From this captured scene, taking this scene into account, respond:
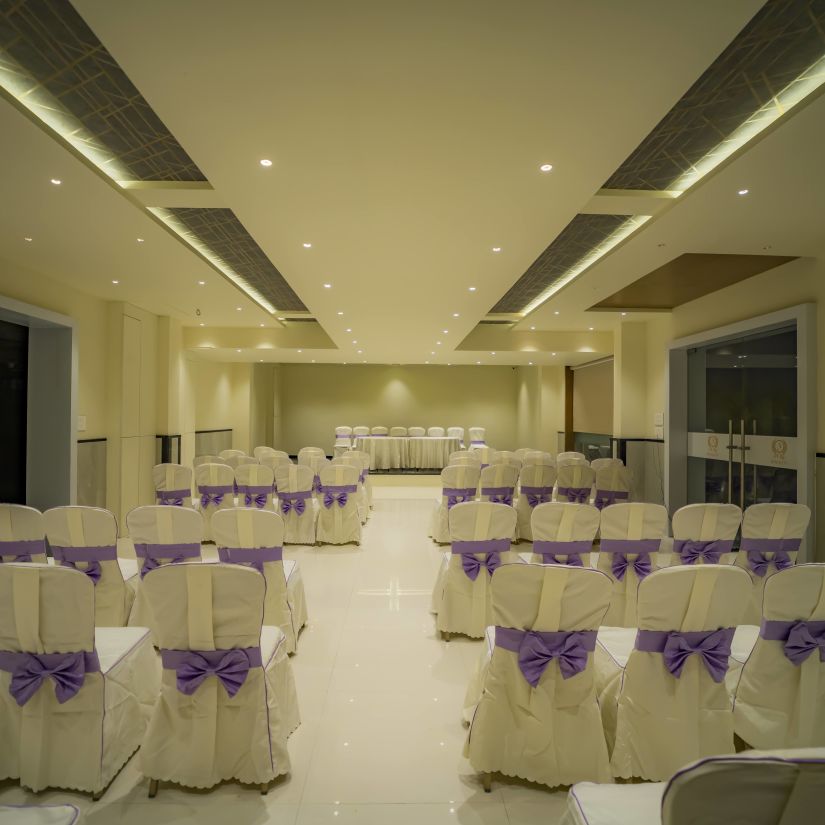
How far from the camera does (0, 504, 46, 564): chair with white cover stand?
3.82 metres

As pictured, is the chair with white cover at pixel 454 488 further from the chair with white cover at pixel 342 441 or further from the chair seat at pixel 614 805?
the chair seat at pixel 614 805

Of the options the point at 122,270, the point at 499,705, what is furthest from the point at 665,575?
the point at 122,270

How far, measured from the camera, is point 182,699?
2426 mm

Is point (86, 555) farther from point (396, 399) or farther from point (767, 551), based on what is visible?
point (396, 399)

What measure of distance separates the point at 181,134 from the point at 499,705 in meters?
3.55

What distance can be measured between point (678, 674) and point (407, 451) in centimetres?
1380

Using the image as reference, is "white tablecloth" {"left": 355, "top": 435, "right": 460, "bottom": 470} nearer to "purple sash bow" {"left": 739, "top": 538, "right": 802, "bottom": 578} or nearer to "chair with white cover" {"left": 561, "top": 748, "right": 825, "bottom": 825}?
"purple sash bow" {"left": 739, "top": 538, "right": 802, "bottom": 578}

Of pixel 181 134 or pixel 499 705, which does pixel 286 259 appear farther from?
pixel 499 705

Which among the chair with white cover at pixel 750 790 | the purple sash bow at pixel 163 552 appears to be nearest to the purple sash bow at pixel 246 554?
the purple sash bow at pixel 163 552

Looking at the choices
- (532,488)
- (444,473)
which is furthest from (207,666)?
(532,488)

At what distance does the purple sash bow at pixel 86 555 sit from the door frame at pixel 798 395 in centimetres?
610

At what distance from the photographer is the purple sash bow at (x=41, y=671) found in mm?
2334

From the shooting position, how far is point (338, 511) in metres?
7.66

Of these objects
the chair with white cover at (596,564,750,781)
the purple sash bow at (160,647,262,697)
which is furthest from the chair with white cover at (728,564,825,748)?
the purple sash bow at (160,647,262,697)
